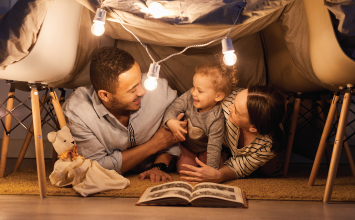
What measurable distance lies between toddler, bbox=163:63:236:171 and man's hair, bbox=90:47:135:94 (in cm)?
31

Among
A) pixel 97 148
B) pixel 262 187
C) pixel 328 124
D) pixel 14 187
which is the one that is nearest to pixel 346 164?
pixel 328 124

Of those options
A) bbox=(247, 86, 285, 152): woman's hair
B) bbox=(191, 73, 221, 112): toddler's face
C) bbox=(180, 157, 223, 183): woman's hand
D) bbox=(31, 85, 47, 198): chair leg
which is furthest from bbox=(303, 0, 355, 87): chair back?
bbox=(31, 85, 47, 198): chair leg

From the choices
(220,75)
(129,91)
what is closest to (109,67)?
(129,91)

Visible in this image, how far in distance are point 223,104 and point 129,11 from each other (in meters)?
0.61

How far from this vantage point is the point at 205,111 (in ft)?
4.54

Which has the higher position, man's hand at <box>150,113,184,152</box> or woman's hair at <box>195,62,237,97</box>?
woman's hair at <box>195,62,237,97</box>

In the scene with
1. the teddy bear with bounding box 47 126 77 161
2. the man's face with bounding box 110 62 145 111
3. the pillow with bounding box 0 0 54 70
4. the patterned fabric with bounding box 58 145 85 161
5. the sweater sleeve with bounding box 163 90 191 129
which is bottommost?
the patterned fabric with bounding box 58 145 85 161

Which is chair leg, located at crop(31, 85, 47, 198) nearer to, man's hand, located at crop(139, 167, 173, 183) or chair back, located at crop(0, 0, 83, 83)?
chair back, located at crop(0, 0, 83, 83)

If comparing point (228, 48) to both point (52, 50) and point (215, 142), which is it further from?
point (52, 50)

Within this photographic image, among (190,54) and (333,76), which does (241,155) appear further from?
(190,54)

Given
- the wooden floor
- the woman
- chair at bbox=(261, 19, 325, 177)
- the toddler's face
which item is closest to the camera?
the wooden floor

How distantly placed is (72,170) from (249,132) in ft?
2.56

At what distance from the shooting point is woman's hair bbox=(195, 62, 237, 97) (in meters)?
1.29

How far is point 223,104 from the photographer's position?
135 centimetres
